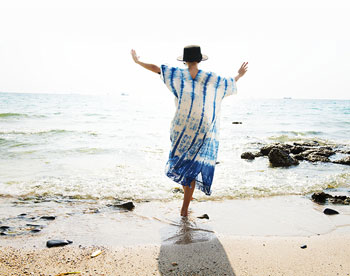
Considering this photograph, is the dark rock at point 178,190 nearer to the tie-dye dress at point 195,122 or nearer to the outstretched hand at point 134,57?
the tie-dye dress at point 195,122

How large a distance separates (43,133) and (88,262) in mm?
13243

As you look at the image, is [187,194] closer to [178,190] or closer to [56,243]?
[178,190]

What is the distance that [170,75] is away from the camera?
3.71 metres

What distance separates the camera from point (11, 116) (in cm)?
2392

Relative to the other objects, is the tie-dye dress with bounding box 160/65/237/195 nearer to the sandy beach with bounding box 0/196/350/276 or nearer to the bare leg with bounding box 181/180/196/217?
the bare leg with bounding box 181/180/196/217

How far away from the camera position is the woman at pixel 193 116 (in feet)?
12.2

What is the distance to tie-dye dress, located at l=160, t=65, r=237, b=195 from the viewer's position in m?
3.72

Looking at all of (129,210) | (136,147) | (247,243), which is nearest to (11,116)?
(136,147)

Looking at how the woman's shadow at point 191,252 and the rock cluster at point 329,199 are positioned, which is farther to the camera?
the rock cluster at point 329,199

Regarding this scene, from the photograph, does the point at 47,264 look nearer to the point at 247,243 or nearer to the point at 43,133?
the point at 247,243

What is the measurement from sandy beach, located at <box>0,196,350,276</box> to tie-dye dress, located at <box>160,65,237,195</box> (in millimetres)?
699

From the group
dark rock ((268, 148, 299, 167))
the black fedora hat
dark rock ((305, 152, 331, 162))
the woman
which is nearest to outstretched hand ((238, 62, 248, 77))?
the woman

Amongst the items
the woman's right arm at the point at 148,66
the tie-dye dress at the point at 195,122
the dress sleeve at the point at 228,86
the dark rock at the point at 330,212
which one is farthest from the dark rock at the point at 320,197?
the woman's right arm at the point at 148,66

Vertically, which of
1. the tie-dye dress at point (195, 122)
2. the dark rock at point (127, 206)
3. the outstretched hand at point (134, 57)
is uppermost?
the outstretched hand at point (134, 57)
